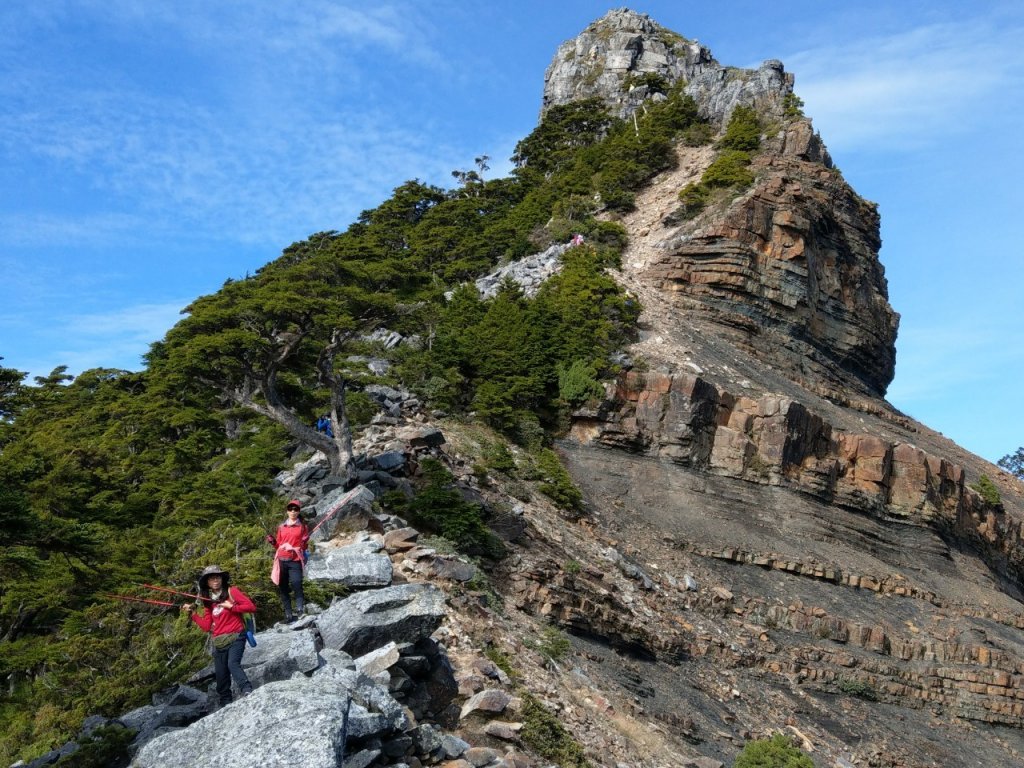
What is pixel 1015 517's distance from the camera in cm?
3788

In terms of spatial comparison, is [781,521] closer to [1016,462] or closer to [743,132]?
[743,132]

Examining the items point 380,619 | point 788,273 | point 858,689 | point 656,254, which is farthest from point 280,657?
point 788,273

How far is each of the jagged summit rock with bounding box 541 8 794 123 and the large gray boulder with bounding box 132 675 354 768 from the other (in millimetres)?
54398

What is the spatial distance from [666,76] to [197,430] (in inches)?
2247

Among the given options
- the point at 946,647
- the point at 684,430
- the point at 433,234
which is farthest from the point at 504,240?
the point at 946,647

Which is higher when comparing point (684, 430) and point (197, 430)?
point (684, 430)

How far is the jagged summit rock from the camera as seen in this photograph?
62781 millimetres

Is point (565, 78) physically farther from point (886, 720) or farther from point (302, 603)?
point (302, 603)

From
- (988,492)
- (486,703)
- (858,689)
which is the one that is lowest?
(858,689)

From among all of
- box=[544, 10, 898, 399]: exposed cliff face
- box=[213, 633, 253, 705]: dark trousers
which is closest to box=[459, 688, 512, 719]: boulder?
box=[213, 633, 253, 705]: dark trousers

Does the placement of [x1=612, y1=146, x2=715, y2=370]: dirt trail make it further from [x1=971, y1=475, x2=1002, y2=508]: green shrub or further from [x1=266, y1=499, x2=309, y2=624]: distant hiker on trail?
[x1=266, y1=499, x2=309, y2=624]: distant hiker on trail

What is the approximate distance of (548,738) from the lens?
11.2 m

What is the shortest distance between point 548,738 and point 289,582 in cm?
405

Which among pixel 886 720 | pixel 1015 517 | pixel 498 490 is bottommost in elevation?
pixel 886 720
